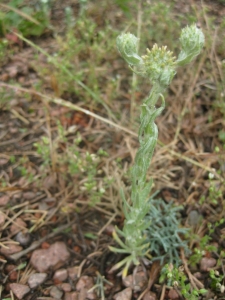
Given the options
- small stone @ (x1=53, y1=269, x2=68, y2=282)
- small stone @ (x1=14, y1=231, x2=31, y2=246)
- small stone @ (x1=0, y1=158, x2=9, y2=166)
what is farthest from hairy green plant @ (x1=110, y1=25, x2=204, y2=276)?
A: small stone @ (x1=0, y1=158, x2=9, y2=166)

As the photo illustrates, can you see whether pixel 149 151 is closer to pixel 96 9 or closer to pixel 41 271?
pixel 41 271

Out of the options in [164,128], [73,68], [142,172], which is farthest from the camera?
[73,68]

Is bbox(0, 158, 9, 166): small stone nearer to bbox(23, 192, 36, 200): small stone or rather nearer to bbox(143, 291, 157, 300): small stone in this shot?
bbox(23, 192, 36, 200): small stone

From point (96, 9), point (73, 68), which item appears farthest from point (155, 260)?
point (96, 9)

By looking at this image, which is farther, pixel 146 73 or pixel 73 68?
pixel 73 68

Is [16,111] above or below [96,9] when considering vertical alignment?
below

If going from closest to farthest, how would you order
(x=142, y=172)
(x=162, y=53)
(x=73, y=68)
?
(x=162, y=53) → (x=142, y=172) → (x=73, y=68)

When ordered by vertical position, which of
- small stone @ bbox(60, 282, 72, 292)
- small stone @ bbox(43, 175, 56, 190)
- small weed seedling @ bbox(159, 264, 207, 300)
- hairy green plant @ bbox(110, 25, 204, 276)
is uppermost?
hairy green plant @ bbox(110, 25, 204, 276)
